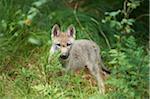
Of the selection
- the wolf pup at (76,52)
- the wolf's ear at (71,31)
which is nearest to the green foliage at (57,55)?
the wolf pup at (76,52)

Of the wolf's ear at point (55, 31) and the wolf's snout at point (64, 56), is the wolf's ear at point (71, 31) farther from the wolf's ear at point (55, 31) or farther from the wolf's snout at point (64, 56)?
the wolf's snout at point (64, 56)

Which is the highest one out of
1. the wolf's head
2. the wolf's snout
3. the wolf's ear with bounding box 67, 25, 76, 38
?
the wolf's ear with bounding box 67, 25, 76, 38

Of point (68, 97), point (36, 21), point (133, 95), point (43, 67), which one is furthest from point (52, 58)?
point (133, 95)

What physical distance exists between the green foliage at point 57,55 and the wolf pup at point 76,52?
0.15m

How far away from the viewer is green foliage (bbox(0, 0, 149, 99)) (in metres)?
5.12

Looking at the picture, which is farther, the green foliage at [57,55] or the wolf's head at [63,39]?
the wolf's head at [63,39]

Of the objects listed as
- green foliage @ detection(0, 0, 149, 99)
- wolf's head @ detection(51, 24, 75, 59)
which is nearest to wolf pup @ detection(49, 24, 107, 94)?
wolf's head @ detection(51, 24, 75, 59)

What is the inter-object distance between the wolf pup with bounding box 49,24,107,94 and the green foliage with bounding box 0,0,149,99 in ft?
0.50

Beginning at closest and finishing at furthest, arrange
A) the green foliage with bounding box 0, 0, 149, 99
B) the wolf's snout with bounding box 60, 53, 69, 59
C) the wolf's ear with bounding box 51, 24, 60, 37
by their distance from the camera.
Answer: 1. the green foliage with bounding box 0, 0, 149, 99
2. the wolf's snout with bounding box 60, 53, 69, 59
3. the wolf's ear with bounding box 51, 24, 60, 37

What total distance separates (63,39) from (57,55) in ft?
0.90

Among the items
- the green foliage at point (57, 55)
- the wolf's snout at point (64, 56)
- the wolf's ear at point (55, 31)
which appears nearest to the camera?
the green foliage at point (57, 55)

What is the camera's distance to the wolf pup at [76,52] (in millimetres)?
6422

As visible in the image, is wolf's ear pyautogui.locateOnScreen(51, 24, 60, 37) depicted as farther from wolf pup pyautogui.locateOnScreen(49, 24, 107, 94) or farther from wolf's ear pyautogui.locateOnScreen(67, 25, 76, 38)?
wolf's ear pyautogui.locateOnScreen(67, 25, 76, 38)

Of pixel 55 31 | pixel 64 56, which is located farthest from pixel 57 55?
pixel 55 31
